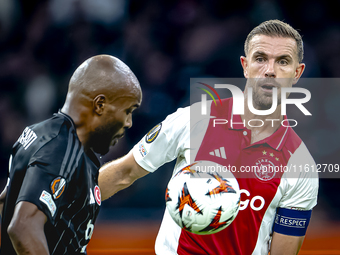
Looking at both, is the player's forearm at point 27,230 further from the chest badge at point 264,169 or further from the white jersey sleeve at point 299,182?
the white jersey sleeve at point 299,182

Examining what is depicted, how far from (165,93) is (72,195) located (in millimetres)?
4202

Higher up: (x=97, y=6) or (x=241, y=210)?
(x=97, y=6)

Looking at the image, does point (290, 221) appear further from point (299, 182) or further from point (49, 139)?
point (49, 139)

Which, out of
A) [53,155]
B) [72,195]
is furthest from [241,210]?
[53,155]

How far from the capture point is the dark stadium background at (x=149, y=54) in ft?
17.8

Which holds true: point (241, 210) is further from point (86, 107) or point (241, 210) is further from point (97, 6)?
point (97, 6)

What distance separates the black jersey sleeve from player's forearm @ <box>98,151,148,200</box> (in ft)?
3.18

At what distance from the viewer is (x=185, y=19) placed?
5961 millimetres

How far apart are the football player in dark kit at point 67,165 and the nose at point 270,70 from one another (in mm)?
991

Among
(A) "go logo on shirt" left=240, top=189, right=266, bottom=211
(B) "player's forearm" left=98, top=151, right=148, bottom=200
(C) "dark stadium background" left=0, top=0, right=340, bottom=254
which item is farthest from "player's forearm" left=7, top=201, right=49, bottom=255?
(C) "dark stadium background" left=0, top=0, right=340, bottom=254

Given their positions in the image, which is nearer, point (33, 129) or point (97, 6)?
point (33, 129)

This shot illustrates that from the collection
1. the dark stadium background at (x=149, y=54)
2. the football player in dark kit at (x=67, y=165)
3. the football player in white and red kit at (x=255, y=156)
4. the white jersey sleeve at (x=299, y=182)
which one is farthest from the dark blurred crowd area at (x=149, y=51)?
the football player in dark kit at (x=67, y=165)

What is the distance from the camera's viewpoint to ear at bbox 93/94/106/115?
1.67m

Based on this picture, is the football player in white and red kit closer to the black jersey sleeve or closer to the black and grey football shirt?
the black and grey football shirt
